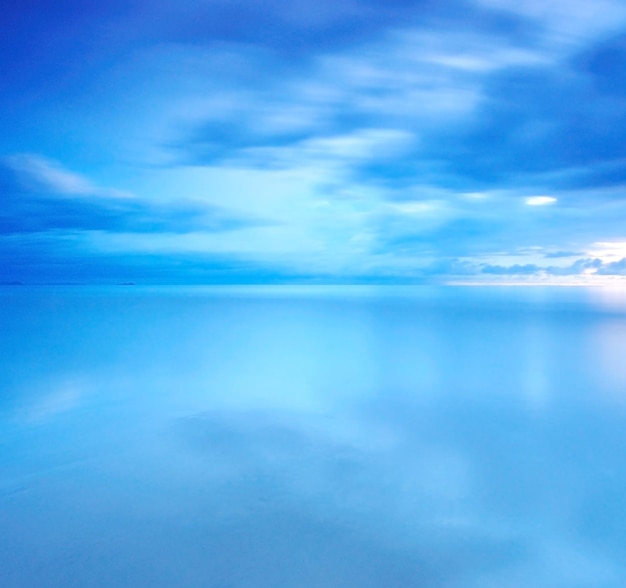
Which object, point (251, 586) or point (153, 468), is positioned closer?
point (251, 586)

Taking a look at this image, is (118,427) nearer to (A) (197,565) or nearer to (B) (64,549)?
(B) (64,549)

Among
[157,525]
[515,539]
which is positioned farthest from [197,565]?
[515,539]

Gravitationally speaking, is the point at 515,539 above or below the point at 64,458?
below

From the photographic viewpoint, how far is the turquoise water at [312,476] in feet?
15.3

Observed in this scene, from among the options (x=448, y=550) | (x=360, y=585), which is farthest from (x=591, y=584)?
(x=360, y=585)

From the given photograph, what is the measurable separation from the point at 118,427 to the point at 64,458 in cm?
179

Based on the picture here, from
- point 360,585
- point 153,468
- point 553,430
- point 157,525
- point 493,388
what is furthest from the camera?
point 493,388

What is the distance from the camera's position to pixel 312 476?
6.62 meters

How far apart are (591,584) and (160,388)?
10.3m

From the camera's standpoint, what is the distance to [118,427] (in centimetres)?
923

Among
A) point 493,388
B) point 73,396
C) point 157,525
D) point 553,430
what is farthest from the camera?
point 493,388

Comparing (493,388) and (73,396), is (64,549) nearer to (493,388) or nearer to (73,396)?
(73,396)

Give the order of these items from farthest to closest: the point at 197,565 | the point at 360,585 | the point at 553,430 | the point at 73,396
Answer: the point at 73,396 < the point at 553,430 < the point at 197,565 < the point at 360,585

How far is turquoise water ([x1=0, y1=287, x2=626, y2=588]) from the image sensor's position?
183 inches
